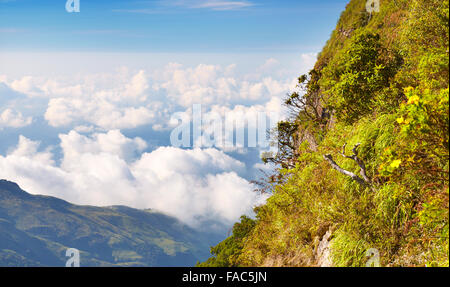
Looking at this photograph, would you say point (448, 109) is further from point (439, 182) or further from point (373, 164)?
point (373, 164)

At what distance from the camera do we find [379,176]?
23.3 ft

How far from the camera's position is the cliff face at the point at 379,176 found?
5363 mm

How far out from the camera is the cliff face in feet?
17.6

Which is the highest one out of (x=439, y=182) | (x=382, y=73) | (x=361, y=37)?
(x=361, y=37)

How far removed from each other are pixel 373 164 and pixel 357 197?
1075 mm

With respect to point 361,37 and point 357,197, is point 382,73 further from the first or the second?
point 357,197

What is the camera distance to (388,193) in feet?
21.9
